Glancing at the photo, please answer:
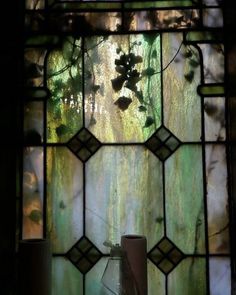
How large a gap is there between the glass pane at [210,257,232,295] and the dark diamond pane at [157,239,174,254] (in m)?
0.11

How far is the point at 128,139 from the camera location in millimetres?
1280

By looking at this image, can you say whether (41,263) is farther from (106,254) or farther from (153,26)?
(153,26)

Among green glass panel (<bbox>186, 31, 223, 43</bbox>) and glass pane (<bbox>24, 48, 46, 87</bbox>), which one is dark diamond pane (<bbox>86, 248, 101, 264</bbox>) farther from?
green glass panel (<bbox>186, 31, 223, 43</bbox>)

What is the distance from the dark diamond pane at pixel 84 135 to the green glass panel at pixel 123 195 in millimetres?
52

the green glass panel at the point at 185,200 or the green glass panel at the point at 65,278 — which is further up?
the green glass panel at the point at 185,200

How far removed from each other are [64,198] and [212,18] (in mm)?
657

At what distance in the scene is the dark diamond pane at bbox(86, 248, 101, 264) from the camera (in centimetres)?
123

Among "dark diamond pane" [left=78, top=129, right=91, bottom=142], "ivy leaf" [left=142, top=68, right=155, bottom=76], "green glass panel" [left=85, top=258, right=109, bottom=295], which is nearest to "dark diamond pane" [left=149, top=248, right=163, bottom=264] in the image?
"green glass panel" [left=85, top=258, right=109, bottom=295]

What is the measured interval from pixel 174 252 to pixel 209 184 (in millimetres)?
203

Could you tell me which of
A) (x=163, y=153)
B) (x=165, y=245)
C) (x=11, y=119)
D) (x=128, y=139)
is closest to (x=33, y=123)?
(x=11, y=119)

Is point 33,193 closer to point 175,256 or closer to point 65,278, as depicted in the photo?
point 65,278

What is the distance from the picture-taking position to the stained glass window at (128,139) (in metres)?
1.23

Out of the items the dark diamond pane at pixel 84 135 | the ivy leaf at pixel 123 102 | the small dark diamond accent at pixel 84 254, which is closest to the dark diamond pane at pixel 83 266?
the small dark diamond accent at pixel 84 254

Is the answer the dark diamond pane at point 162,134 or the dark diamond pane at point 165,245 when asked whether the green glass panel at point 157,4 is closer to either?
the dark diamond pane at point 162,134
